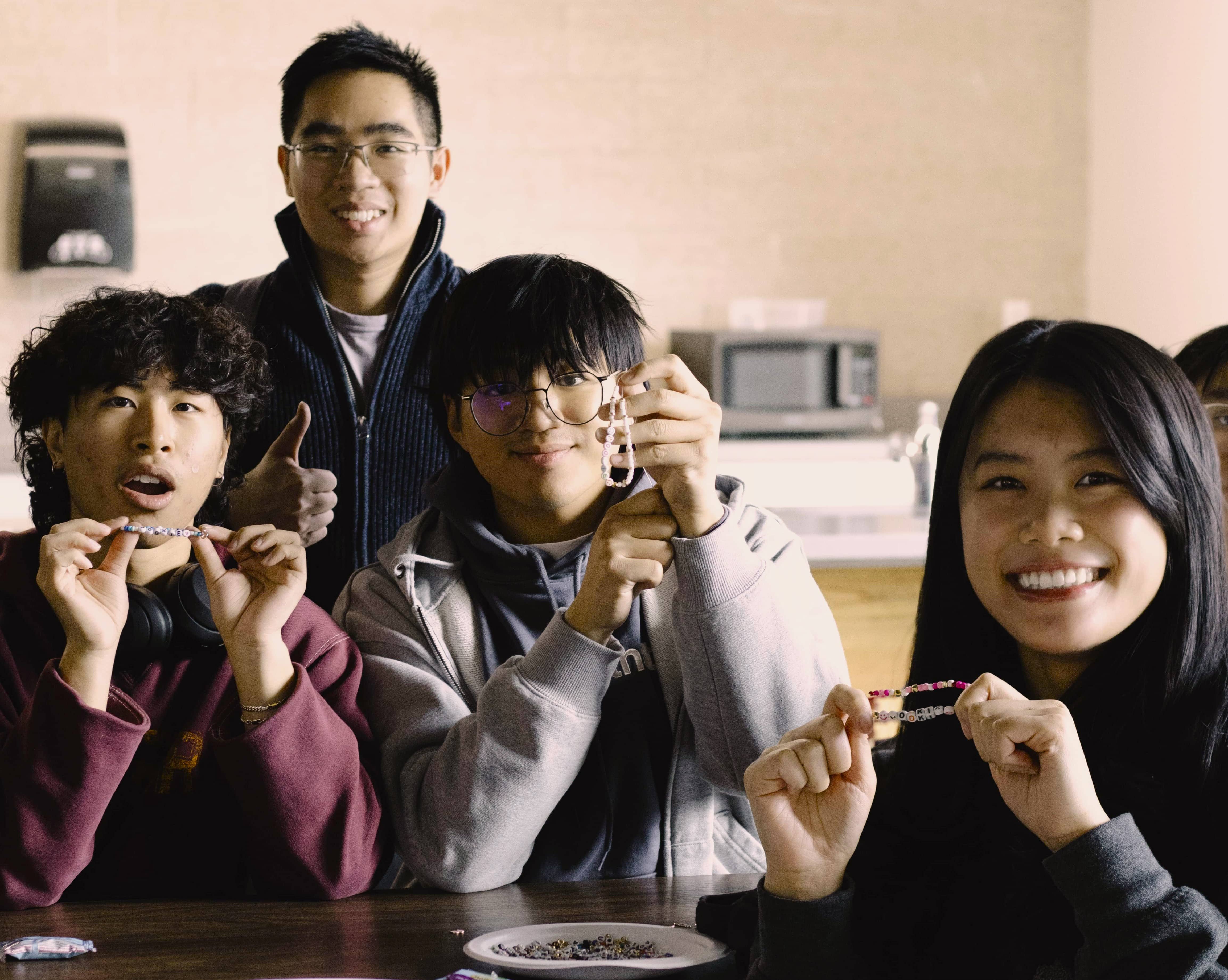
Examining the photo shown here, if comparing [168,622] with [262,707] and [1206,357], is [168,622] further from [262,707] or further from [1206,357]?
[1206,357]

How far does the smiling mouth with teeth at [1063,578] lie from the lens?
1.16 meters

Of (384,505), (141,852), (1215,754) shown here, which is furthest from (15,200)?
(1215,754)

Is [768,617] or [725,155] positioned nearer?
[768,617]

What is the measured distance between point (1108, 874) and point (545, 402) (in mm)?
761

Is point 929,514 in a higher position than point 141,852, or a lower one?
higher

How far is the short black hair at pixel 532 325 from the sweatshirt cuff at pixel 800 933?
66cm

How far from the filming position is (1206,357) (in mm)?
1688

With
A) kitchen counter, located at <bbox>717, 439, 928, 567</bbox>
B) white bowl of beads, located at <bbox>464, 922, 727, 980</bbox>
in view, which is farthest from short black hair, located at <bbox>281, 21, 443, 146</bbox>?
kitchen counter, located at <bbox>717, 439, 928, 567</bbox>

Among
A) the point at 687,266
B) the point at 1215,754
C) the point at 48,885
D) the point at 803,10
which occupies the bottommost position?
the point at 48,885

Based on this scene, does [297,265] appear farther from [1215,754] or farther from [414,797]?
[1215,754]

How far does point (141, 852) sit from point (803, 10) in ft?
14.0

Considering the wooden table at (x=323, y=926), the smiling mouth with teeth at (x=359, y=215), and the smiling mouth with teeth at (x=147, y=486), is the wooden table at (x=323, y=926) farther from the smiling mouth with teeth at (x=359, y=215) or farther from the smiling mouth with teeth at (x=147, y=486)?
the smiling mouth with teeth at (x=359, y=215)

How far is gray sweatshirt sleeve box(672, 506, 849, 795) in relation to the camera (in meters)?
1.35

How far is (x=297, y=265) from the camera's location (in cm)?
210
